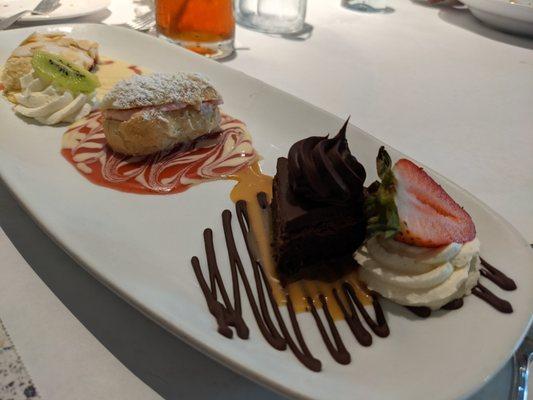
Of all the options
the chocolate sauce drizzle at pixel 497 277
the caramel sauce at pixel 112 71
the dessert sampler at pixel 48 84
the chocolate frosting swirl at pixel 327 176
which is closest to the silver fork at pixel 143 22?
the caramel sauce at pixel 112 71

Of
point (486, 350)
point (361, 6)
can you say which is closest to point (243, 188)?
point (486, 350)

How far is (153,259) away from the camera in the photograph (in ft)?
3.77

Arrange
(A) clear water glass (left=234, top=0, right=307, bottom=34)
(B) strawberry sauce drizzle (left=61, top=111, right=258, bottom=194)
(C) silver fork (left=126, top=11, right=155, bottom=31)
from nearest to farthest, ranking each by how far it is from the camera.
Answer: (B) strawberry sauce drizzle (left=61, top=111, right=258, bottom=194) → (C) silver fork (left=126, top=11, right=155, bottom=31) → (A) clear water glass (left=234, top=0, right=307, bottom=34)

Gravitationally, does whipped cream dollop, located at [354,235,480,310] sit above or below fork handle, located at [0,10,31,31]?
below

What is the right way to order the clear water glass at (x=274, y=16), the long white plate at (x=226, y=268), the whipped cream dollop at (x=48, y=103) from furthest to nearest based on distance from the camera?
1. the clear water glass at (x=274, y=16)
2. the whipped cream dollop at (x=48, y=103)
3. the long white plate at (x=226, y=268)

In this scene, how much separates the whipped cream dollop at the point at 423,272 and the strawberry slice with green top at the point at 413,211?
2 cm

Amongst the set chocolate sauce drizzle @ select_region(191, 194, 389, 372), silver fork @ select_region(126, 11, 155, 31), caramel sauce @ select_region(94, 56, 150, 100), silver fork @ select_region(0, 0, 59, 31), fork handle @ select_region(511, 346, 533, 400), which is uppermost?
silver fork @ select_region(0, 0, 59, 31)

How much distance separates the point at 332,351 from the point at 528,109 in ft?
5.91

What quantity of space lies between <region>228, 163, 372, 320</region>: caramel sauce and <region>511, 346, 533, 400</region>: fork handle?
0.32 meters

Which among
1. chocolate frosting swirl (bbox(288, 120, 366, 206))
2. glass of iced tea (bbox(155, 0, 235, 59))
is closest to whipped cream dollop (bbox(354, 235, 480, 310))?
chocolate frosting swirl (bbox(288, 120, 366, 206))

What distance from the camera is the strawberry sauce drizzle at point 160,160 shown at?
1433 millimetres

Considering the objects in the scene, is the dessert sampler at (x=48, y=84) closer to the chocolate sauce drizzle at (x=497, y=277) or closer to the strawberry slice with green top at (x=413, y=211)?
the strawberry slice with green top at (x=413, y=211)

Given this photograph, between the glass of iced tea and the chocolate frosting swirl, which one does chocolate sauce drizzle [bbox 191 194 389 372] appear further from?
the glass of iced tea

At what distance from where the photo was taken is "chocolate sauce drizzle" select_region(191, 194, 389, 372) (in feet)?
3.13
